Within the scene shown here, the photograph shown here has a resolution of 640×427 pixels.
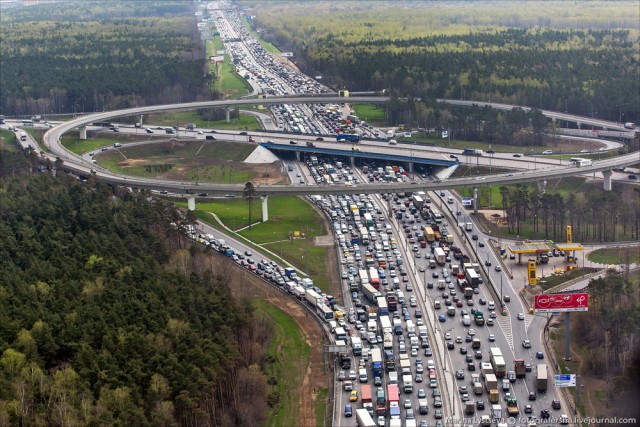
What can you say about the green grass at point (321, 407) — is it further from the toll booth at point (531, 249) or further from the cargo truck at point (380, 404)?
the toll booth at point (531, 249)

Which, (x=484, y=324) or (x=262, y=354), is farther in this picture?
(x=484, y=324)

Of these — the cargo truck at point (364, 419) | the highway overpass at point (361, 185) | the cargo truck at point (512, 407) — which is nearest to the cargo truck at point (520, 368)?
the cargo truck at point (512, 407)

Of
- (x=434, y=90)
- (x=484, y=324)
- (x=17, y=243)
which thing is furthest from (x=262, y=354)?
(x=434, y=90)

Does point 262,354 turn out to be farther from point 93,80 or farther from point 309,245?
point 93,80

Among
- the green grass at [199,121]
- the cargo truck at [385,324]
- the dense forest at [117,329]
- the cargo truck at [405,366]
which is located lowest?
the green grass at [199,121]

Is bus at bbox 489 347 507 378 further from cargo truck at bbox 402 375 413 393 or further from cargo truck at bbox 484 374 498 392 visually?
cargo truck at bbox 402 375 413 393

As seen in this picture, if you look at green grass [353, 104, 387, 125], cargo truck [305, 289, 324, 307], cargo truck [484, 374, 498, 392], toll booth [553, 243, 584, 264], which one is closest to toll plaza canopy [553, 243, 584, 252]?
toll booth [553, 243, 584, 264]
